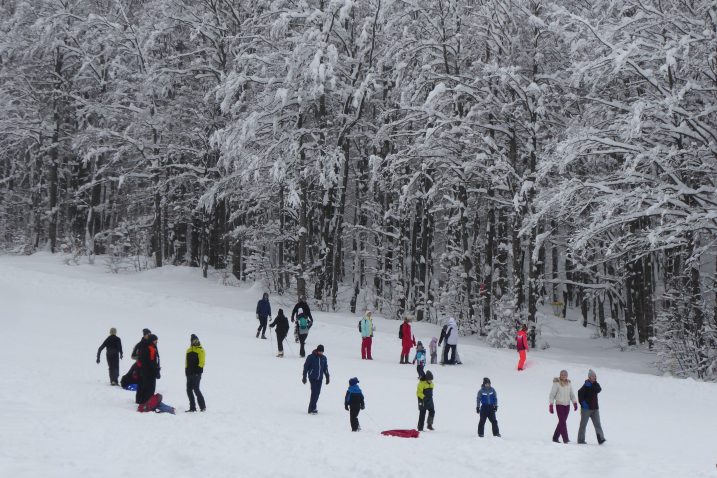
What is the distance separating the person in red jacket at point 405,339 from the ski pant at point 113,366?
8760 millimetres

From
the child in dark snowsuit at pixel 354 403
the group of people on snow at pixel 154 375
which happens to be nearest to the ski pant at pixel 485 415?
the child in dark snowsuit at pixel 354 403

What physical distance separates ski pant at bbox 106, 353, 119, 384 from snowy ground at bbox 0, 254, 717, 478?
1.15 ft

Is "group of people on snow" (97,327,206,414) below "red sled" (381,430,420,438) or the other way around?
the other way around

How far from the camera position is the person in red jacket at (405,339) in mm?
20609

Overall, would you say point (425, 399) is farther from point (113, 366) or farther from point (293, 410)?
point (113, 366)

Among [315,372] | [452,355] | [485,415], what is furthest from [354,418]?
[452,355]

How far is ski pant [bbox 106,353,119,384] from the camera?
15.3 metres

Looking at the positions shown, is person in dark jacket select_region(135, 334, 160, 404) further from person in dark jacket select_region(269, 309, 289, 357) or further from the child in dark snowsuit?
person in dark jacket select_region(269, 309, 289, 357)

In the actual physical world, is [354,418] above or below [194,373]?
below

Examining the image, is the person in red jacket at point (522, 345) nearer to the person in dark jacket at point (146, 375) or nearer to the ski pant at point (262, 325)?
the ski pant at point (262, 325)

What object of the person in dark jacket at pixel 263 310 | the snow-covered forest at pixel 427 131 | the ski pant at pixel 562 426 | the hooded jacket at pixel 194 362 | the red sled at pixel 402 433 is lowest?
the red sled at pixel 402 433

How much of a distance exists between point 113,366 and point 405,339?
30.2 ft

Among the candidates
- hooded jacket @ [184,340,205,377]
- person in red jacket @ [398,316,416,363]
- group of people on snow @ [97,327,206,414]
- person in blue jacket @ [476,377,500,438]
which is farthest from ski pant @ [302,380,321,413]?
person in red jacket @ [398,316,416,363]

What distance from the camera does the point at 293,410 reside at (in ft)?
46.8
